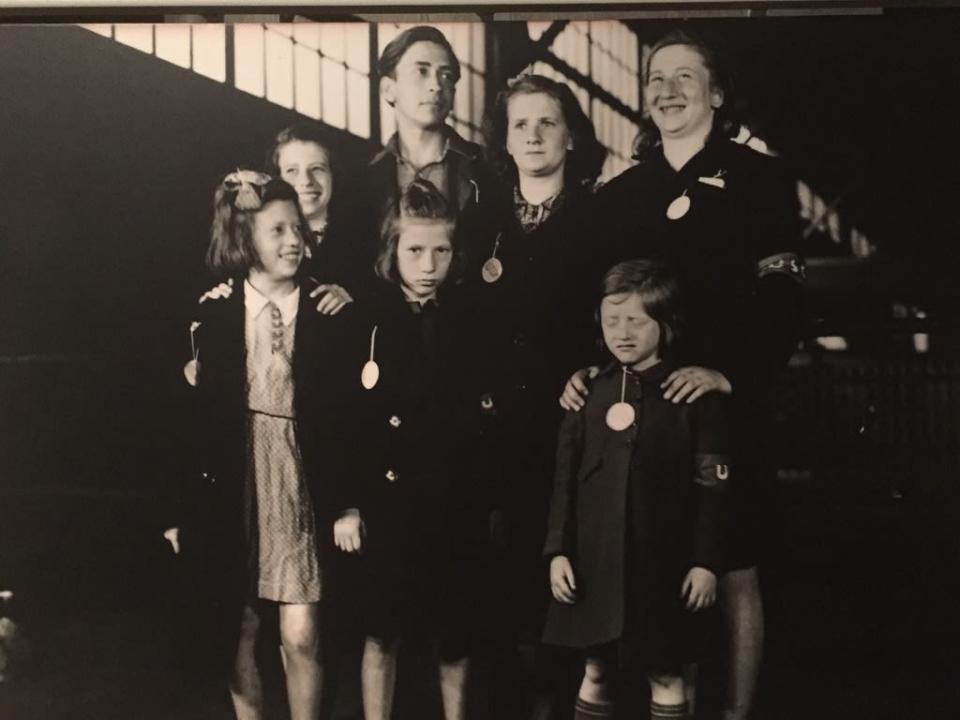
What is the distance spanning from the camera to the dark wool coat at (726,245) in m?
1.82

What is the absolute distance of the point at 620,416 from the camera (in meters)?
1.81

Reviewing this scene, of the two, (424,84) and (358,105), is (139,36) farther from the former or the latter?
(424,84)

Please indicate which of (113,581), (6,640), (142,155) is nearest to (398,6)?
(142,155)

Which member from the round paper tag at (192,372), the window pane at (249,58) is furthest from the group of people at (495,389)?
the window pane at (249,58)

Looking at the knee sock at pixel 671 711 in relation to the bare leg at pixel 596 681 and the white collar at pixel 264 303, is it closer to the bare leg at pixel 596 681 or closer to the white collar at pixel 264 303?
the bare leg at pixel 596 681

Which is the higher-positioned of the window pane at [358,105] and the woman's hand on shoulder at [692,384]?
the window pane at [358,105]

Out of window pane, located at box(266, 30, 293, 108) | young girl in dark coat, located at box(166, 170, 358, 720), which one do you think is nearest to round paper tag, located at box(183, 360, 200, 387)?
young girl in dark coat, located at box(166, 170, 358, 720)

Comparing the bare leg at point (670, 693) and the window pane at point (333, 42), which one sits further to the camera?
the window pane at point (333, 42)

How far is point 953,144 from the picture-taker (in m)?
1.89

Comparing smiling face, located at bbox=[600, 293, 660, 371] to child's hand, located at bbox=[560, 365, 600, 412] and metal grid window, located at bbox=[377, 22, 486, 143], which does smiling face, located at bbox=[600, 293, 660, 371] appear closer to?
child's hand, located at bbox=[560, 365, 600, 412]

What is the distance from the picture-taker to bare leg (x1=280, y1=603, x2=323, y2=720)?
6.16 feet

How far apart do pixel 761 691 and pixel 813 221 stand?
0.94 m

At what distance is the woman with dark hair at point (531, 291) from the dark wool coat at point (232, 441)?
32 centimetres

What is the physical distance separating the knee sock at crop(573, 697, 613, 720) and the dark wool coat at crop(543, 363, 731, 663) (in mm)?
120
